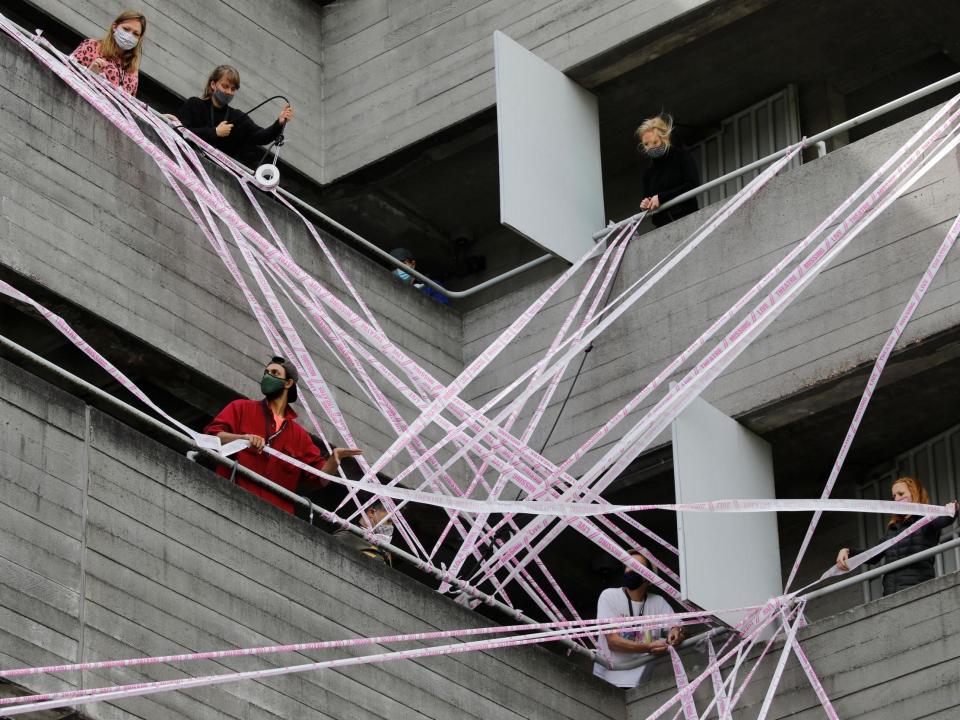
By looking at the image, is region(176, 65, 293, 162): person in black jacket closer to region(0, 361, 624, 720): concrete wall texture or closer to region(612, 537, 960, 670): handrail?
region(0, 361, 624, 720): concrete wall texture

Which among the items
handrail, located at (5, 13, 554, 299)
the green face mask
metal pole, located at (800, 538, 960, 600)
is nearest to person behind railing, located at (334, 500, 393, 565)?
the green face mask

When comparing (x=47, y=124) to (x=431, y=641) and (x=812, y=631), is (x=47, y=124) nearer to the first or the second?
(x=431, y=641)

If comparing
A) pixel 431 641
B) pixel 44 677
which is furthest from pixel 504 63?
pixel 44 677

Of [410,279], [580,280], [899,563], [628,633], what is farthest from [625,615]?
[410,279]

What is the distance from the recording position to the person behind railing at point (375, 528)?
15508mm

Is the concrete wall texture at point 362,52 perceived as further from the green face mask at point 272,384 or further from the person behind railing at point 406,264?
the green face mask at point 272,384

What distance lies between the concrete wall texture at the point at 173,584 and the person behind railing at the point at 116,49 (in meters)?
3.85

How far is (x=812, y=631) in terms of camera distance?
15312 mm

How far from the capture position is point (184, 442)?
14484 millimetres

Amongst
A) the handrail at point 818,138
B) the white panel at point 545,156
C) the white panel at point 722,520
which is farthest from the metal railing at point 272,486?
the white panel at point 545,156

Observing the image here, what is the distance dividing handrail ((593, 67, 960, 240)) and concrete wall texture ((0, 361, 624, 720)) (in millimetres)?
4029

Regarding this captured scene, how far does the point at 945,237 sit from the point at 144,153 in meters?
5.56

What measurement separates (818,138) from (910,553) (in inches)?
126

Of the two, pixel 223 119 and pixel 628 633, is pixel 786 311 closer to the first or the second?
pixel 628 633
